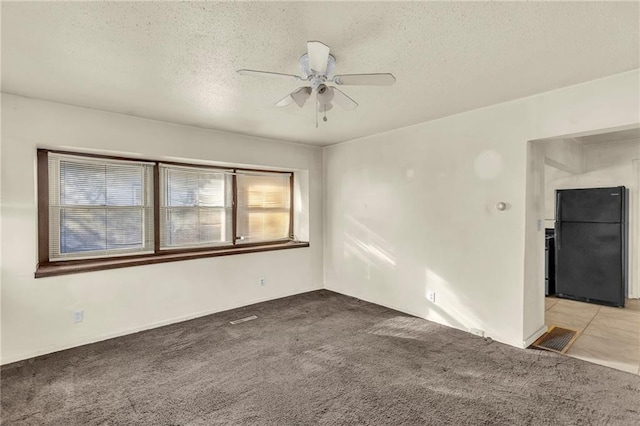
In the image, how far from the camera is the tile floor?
9.50ft

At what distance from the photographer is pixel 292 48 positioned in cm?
209

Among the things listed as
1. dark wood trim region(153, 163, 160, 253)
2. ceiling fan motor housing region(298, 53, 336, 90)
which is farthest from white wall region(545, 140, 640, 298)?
dark wood trim region(153, 163, 160, 253)

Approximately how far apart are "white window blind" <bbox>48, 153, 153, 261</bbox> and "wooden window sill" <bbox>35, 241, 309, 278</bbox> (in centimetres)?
12

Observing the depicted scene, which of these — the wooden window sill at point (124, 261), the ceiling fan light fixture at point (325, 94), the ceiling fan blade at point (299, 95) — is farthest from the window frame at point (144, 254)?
the ceiling fan light fixture at point (325, 94)

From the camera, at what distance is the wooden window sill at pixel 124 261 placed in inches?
124

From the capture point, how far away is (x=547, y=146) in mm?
3658

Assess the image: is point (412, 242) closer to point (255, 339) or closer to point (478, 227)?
point (478, 227)

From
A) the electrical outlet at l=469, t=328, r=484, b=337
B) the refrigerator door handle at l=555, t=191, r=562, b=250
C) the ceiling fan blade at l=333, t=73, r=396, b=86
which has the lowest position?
the electrical outlet at l=469, t=328, r=484, b=337

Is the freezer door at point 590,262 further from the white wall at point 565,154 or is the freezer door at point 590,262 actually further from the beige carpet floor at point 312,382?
the beige carpet floor at point 312,382

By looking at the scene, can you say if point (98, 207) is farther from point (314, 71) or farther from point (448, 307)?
point (448, 307)

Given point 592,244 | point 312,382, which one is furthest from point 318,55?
point 592,244

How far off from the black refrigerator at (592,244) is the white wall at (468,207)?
1.86m

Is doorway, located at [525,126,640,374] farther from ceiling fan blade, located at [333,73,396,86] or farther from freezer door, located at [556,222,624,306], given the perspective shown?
ceiling fan blade, located at [333,73,396,86]

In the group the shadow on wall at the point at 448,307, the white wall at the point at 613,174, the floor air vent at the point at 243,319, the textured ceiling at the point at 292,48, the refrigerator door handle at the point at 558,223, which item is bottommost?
the floor air vent at the point at 243,319
